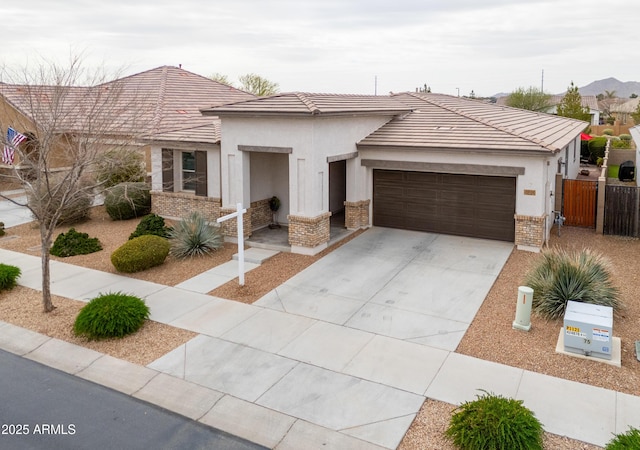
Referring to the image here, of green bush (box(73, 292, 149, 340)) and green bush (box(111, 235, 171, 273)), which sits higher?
green bush (box(111, 235, 171, 273))

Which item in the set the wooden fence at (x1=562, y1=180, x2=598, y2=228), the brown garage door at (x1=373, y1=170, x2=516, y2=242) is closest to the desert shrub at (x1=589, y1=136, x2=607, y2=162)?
the wooden fence at (x1=562, y1=180, x2=598, y2=228)

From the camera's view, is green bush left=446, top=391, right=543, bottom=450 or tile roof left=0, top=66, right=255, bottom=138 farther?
tile roof left=0, top=66, right=255, bottom=138

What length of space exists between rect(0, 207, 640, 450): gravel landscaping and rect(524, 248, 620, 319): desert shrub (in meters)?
0.39

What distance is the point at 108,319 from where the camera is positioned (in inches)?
412

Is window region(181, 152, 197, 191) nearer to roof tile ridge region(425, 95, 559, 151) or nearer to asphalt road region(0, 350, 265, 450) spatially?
roof tile ridge region(425, 95, 559, 151)

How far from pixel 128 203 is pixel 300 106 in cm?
901

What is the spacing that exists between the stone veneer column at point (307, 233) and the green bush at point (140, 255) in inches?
150

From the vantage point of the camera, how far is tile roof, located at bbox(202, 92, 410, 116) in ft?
51.5

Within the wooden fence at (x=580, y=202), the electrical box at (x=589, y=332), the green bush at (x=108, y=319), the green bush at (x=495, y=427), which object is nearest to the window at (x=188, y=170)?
the green bush at (x=108, y=319)

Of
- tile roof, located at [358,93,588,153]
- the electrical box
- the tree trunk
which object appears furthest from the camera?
tile roof, located at [358,93,588,153]

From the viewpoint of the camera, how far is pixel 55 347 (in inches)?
407

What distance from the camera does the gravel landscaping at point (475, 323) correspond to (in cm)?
867

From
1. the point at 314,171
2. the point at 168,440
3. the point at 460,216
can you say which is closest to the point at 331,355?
the point at 168,440

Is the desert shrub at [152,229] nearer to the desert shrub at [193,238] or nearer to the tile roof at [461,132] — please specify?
the desert shrub at [193,238]
